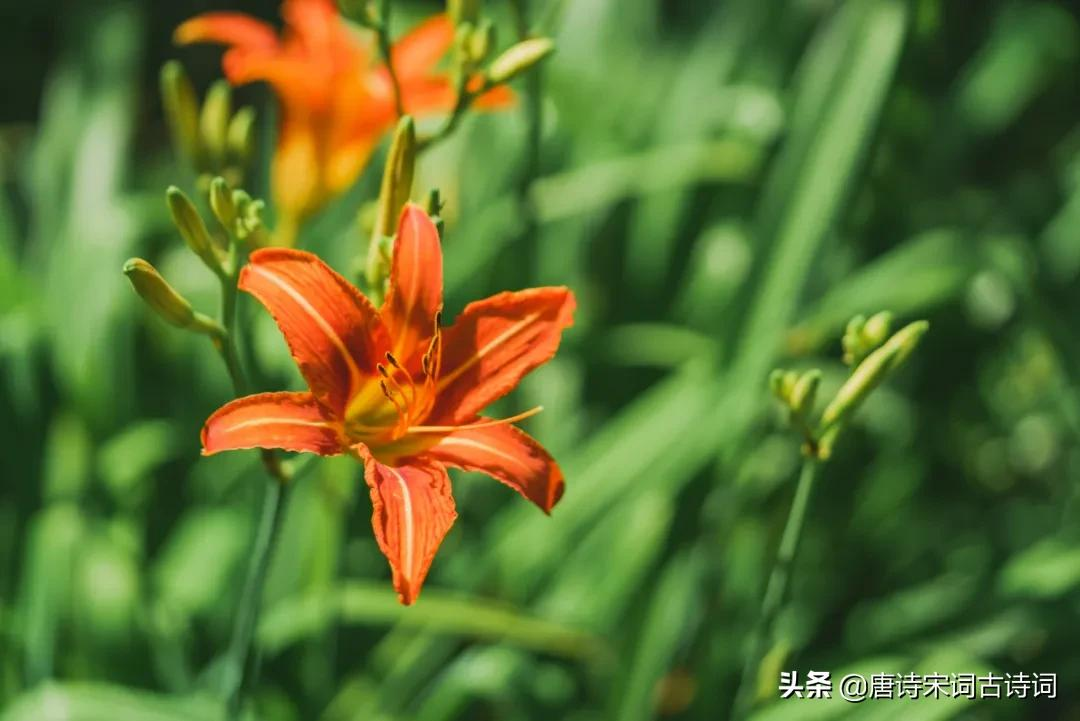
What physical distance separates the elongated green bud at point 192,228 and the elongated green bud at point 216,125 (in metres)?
0.33

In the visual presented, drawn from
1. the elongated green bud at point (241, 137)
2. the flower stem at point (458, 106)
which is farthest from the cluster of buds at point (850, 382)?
the elongated green bud at point (241, 137)

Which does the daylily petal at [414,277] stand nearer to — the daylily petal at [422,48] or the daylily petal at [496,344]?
the daylily petal at [496,344]

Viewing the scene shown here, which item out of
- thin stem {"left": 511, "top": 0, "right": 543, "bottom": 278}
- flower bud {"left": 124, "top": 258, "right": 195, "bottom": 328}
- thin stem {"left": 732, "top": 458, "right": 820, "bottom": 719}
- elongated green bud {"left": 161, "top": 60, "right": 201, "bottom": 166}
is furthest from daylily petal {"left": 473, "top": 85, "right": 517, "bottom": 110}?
thin stem {"left": 732, "top": 458, "right": 820, "bottom": 719}

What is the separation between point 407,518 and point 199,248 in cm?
35

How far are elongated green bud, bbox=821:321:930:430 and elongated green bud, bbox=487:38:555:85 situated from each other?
0.47 metres

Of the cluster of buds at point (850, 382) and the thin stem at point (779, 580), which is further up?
the cluster of buds at point (850, 382)

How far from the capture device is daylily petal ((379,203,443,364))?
1007mm

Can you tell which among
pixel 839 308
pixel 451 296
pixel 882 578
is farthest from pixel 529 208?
pixel 882 578

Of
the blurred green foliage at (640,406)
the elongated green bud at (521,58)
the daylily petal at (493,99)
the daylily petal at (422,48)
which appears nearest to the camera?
the elongated green bud at (521,58)

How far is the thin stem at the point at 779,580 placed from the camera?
1.09 meters

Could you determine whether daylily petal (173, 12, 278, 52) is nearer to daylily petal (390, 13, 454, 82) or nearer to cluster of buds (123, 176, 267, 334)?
daylily petal (390, 13, 454, 82)

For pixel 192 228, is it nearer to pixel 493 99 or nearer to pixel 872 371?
pixel 493 99

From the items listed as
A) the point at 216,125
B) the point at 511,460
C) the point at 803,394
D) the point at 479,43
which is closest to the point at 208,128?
the point at 216,125

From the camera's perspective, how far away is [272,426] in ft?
3.05
